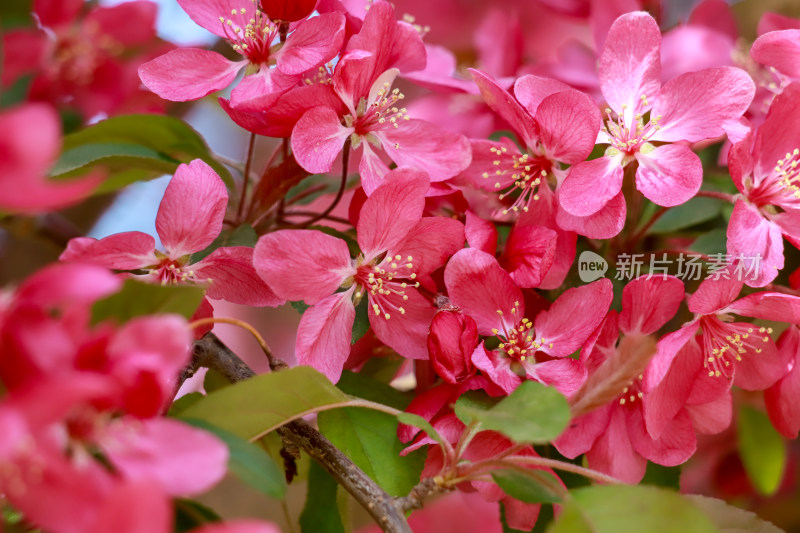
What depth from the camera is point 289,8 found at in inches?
22.2

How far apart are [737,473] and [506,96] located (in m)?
1.00

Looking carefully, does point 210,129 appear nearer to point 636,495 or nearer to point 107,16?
point 107,16

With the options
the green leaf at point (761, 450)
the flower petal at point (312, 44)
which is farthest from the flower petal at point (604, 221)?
the green leaf at point (761, 450)

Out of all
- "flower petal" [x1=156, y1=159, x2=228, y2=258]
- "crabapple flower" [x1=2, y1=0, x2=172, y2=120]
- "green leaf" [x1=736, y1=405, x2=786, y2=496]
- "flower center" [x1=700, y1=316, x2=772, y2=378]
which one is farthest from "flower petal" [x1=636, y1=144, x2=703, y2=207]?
"crabapple flower" [x1=2, y1=0, x2=172, y2=120]

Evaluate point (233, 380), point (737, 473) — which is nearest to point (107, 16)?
point (233, 380)

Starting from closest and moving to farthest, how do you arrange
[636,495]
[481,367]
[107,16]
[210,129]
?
[636,495] → [481,367] → [107,16] → [210,129]

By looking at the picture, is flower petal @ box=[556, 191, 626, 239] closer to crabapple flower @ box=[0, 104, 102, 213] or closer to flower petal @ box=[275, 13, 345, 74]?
flower petal @ box=[275, 13, 345, 74]

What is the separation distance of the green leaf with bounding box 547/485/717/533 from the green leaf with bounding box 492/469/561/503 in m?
0.04

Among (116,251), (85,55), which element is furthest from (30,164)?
(85,55)

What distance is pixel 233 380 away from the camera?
1.82ft

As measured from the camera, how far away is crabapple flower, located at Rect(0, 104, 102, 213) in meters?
0.31

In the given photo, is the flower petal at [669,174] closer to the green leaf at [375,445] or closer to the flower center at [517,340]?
the flower center at [517,340]

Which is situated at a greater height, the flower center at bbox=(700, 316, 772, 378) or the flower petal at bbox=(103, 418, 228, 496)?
the flower petal at bbox=(103, 418, 228, 496)

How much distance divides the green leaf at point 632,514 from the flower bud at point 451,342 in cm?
14
